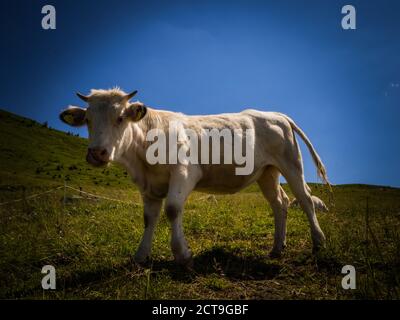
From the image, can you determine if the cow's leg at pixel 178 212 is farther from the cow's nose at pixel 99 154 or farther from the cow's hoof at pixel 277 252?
the cow's hoof at pixel 277 252

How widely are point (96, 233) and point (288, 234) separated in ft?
14.6

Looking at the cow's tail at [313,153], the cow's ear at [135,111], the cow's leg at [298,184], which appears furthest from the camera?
the cow's tail at [313,153]

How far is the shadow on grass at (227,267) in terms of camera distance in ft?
17.4

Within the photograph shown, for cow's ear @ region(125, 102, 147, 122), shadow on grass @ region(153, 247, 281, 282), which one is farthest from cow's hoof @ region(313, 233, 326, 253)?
cow's ear @ region(125, 102, 147, 122)

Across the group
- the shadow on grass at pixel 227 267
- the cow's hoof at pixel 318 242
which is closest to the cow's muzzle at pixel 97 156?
the shadow on grass at pixel 227 267

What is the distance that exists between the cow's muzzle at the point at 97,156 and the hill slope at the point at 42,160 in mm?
20714

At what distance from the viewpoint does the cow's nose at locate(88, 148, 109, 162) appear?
501 centimetres

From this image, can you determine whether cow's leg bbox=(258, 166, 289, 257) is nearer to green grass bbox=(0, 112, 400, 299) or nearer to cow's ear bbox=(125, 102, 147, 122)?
green grass bbox=(0, 112, 400, 299)

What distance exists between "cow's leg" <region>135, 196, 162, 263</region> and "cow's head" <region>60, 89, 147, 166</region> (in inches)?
49.9

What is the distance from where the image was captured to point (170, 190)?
5.53 meters

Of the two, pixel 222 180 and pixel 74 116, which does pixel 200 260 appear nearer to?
pixel 222 180

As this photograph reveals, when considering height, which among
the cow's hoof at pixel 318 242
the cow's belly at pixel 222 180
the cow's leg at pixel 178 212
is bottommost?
the cow's hoof at pixel 318 242
